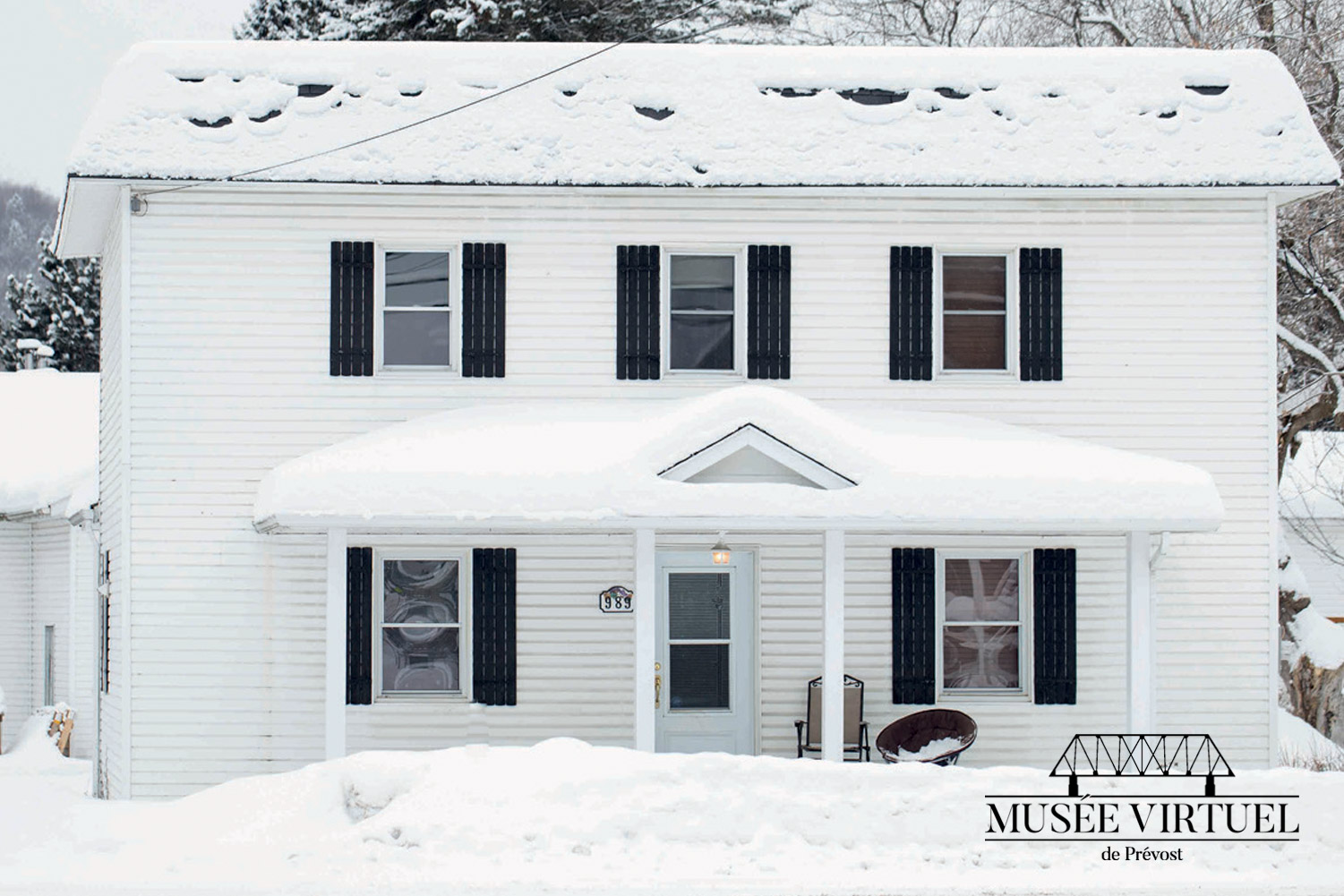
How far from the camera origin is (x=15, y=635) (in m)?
21.6

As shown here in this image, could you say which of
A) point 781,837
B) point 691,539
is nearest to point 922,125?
point 691,539

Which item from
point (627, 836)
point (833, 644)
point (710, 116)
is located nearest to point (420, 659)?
point (833, 644)

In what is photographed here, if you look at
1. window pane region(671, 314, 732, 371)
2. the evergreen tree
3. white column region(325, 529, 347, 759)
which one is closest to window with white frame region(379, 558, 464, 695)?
white column region(325, 529, 347, 759)

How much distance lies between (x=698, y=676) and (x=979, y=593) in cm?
281

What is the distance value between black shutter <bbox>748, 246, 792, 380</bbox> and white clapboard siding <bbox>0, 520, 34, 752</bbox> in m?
12.8

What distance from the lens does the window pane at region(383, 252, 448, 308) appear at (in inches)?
567

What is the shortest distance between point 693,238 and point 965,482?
3.90 metres

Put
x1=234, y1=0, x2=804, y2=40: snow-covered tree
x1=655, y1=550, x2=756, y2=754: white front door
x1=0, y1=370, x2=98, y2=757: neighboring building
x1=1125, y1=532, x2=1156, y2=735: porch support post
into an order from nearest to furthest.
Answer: x1=1125, y1=532, x2=1156, y2=735: porch support post, x1=655, y1=550, x2=756, y2=754: white front door, x1=0, y1=370, x2=98, y2=757: neighboring building, x1=234, y1=0, x2=804, y2=40: snow-covered tree

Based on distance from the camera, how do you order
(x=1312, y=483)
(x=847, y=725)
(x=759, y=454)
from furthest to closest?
(x=1312, y=483) → (x=847, y=725) → (x=759, y=454)

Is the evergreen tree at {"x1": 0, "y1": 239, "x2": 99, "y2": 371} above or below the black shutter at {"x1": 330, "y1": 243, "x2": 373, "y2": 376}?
above

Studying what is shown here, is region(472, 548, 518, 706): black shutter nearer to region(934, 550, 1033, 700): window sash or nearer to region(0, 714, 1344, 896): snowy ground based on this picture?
region(0, 714, 1344, 896): snowy ground

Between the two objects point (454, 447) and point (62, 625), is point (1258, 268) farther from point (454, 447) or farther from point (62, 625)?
point (62, 625)
